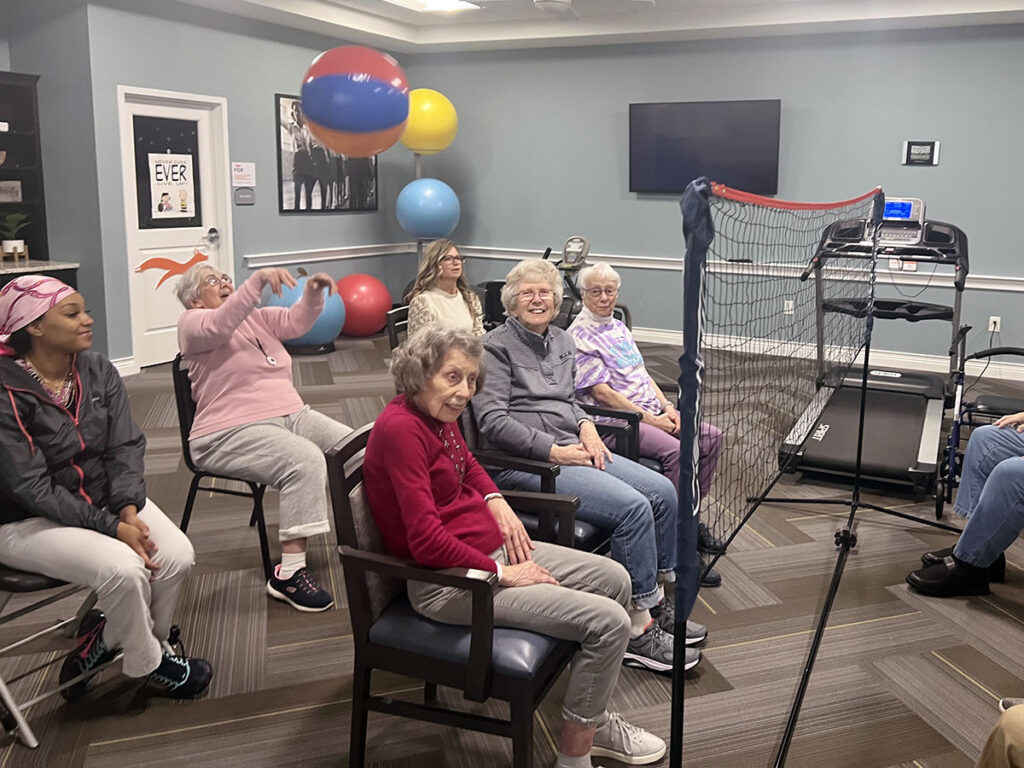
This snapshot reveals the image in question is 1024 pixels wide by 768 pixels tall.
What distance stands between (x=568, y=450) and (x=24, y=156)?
495 cm

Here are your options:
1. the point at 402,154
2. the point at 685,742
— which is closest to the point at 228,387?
the point at 685,742

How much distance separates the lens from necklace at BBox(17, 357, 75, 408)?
2172 mm

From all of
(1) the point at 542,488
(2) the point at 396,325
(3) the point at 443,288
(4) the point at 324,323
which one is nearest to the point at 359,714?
(1) the point at 542,488

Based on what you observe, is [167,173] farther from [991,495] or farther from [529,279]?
[991,495]

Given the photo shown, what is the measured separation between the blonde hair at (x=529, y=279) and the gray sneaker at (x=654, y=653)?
106 cm

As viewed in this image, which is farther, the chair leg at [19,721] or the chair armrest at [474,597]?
the chair leg at [19,721]

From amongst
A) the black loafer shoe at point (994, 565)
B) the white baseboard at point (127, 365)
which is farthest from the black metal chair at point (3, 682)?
the white baseboard at point (127, 365)

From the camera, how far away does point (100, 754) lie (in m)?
2.09

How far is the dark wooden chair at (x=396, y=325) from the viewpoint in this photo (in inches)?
136

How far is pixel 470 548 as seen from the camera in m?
1.85

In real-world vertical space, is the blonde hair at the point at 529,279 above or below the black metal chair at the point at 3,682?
above

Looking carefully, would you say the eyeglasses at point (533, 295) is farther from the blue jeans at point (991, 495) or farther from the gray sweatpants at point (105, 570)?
the blue jeans at point (991, 495)

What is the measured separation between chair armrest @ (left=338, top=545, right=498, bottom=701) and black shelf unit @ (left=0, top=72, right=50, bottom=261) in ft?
17.0

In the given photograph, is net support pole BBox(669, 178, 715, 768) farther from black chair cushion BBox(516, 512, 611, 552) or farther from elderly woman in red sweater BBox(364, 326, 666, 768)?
black chair cushion BBox(516, 512, 611, 552)
